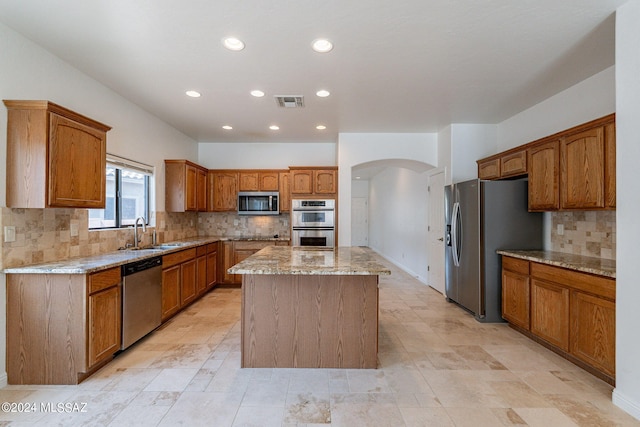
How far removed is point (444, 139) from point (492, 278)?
2.31 metres

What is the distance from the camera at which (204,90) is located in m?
3.34

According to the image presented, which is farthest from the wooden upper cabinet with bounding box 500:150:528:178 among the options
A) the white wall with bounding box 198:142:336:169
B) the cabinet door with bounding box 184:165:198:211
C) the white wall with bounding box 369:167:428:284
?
the cabinet door with bounding box 184:165:198:211

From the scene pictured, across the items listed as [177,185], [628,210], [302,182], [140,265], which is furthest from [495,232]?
[177,185]

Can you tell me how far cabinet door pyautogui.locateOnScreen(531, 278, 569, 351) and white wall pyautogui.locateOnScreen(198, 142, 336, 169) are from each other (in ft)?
12.6

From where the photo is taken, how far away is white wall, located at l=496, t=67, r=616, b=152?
2893 millimetres

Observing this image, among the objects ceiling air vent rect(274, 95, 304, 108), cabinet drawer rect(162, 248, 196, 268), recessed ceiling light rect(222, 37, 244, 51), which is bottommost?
cabinet drawer rect(162, 248, 196, 268)

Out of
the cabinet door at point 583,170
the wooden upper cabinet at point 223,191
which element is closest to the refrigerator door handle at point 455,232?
the cabinet door at point 583,170

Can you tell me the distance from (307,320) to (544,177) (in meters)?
2.91

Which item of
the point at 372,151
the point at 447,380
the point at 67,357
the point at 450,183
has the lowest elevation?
the point at 447,380

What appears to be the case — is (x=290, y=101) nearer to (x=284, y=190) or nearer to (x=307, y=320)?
(x=284, y=190)

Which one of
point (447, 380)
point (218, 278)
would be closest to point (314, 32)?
point (447, 380)

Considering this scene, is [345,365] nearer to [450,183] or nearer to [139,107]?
[450,183]

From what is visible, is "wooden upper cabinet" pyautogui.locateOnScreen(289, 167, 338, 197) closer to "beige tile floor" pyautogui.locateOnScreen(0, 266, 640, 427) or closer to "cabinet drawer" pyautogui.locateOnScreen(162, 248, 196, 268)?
"cabinet drawer" pyautogui.locateOnScreen(162, 248, 196, 268)

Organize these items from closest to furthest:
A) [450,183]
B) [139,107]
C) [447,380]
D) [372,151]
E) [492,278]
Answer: [447,380] → [492,278] → [139,107] → [450,183] → [372,151]
